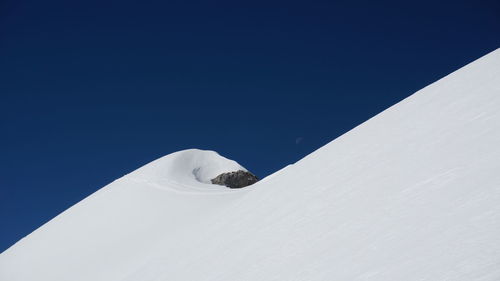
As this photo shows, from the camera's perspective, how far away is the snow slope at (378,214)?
2.59 metres

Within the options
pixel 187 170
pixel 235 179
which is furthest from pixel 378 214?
pixel 235 179

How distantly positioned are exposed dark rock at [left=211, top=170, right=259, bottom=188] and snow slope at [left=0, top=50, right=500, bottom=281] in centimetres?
1124

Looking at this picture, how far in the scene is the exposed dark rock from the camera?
69.3ft

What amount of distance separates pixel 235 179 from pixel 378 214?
18571mm

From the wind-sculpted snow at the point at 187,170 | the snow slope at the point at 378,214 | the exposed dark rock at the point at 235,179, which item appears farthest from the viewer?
the exposed dark rock at the point at 235,179

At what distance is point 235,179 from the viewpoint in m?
22.0

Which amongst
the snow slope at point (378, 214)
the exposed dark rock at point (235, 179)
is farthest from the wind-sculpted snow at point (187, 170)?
the snow slope at point (378, 214)

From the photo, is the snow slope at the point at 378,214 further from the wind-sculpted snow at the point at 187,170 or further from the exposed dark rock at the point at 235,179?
the exposed dark rock at the point at 235,179

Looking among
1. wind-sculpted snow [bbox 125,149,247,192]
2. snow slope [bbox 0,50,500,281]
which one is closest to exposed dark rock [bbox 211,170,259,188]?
wind-sculpted snow [bbox 125,149,247,192]

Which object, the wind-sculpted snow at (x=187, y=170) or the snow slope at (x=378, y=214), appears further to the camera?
the wind-sculpted snow at (x=187, y=170)

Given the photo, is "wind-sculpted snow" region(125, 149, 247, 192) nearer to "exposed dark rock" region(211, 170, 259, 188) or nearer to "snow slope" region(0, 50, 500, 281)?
"exposed dark rock" region(211, 170, 259, 188)

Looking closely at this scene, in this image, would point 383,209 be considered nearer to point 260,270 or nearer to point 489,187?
point 489,187

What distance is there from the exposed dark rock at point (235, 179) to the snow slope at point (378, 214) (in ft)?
36.9

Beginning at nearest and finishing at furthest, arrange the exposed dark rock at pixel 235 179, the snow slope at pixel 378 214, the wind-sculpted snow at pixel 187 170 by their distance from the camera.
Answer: the snow slope at pixel 378 214
the wind-sculpted snow at pixel 187 170
the exposed dark rock at pixel 235 179
